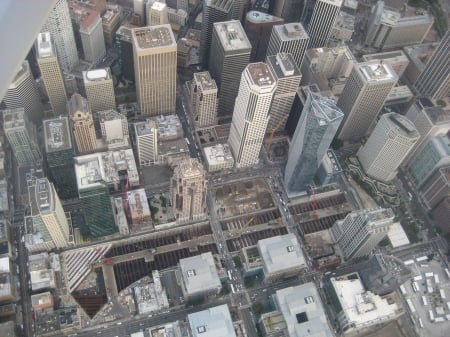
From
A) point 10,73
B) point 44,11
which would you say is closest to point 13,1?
point 44,11

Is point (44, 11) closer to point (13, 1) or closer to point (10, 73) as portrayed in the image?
point (13, 1)

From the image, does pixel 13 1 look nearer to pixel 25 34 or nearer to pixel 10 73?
pixel 25 34

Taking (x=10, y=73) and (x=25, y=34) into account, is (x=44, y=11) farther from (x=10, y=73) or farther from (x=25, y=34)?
(x=10, y=73)

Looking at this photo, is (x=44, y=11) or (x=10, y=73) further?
(x=44, y=11)

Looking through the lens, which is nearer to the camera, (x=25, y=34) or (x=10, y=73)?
(x=10, y=73)

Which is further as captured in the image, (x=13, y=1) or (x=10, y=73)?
(x=13, y=1)
